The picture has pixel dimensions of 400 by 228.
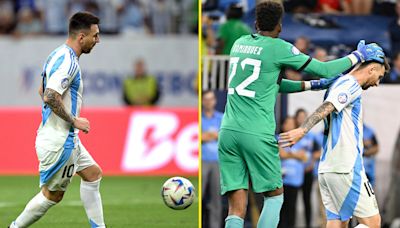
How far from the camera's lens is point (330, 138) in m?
8.57

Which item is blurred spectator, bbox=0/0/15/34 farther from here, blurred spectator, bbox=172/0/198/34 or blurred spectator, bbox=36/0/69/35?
blurred spectator, bbox=172/0/198/34

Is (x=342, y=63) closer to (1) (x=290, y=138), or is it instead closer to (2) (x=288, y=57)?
(2) (x=288, y=57)

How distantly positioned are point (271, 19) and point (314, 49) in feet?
14.8

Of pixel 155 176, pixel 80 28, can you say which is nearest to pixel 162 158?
pixel 155 176

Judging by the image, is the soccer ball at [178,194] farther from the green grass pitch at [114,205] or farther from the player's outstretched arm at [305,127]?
the player's outstretched arm at [305,127]

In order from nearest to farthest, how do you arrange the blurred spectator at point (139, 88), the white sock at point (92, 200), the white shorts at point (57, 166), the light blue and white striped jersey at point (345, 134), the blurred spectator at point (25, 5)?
the light blue and white striped jersey at point (345, 134) → the white shorts at point (57, 166) → the white sock at point (92, 200) → the blurred spectator at point (139, 88) → the blurred spectator at point (25, 5)

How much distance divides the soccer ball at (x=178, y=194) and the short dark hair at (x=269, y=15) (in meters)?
1.90

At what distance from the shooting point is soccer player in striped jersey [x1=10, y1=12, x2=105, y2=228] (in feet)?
29.2

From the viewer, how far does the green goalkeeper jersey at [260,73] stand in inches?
338

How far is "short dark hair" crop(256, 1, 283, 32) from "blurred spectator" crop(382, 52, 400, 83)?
190 inches

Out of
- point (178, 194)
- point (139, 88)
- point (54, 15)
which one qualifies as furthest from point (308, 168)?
point (54, 15)

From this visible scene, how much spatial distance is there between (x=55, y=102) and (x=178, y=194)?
1647 mm

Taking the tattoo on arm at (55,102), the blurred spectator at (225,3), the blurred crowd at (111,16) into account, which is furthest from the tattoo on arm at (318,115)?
the blurred crowd at (111,16)

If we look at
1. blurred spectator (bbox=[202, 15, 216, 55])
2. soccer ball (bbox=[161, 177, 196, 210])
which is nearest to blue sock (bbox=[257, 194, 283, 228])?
soccer ball (bbox=[161, 177, 196, 210])
